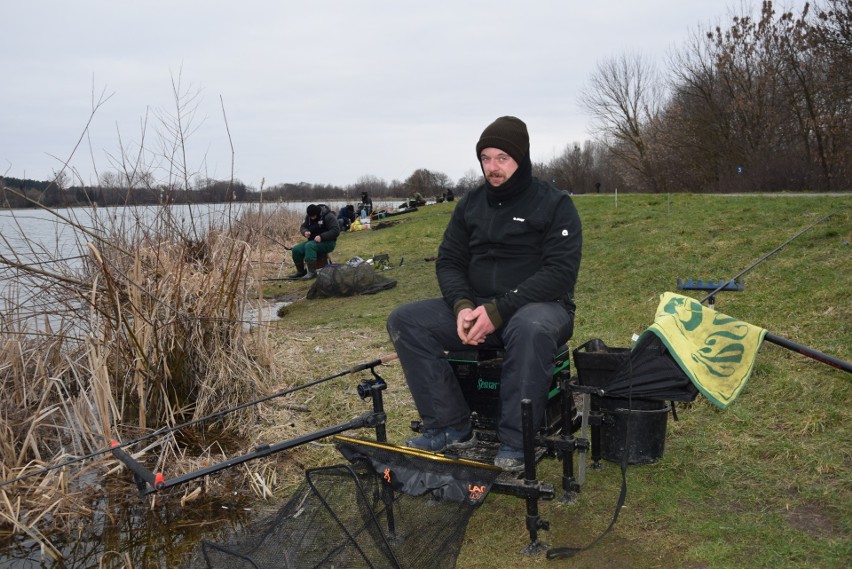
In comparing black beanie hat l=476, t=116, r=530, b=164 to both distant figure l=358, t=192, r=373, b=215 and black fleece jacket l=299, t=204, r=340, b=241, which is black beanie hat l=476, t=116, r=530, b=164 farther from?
distant figure l=358, t=192, r=373, b=215

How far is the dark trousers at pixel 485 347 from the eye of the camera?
2.82 m

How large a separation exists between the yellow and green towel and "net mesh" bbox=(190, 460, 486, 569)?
1052 millimetres

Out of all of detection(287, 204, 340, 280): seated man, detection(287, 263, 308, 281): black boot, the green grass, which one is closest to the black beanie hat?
the green grass

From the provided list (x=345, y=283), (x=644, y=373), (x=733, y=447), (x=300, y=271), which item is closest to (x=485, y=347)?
(x=644, y=373)

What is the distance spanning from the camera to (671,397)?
3029 millimetres

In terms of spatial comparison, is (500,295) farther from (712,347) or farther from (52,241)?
(52,241)

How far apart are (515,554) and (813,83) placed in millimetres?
23824

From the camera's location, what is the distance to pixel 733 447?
11.8 feet

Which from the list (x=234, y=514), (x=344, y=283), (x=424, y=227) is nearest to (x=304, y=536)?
(x=234, y=514)

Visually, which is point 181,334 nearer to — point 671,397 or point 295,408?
point 295,408

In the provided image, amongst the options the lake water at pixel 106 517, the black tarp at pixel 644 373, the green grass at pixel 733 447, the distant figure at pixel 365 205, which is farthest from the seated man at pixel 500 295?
the distant figure at pixel 365 205

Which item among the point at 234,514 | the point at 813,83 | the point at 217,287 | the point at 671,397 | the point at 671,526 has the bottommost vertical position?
the point at 234,514

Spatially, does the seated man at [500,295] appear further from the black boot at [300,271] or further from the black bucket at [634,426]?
the black boot at [300,271]

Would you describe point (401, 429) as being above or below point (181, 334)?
below
